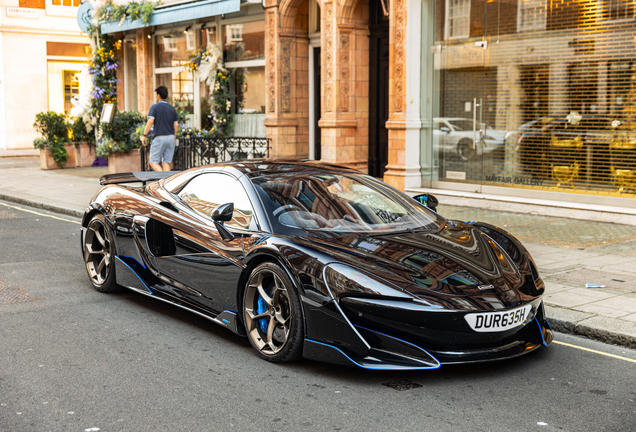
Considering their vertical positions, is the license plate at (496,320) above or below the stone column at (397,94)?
below

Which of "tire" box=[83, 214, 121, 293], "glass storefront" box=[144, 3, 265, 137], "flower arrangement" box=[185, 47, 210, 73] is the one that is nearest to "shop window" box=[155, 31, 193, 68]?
"glass storefront" box=[144, 3, 265, 137]

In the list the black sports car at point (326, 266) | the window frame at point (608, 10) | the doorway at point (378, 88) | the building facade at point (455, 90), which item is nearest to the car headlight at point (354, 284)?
the black sports car at point (326, 266)

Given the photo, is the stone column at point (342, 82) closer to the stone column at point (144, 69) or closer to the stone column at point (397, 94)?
the stone column at point (397, 94)

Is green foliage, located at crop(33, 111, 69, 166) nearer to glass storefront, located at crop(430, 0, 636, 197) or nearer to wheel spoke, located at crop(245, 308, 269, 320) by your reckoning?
glass storefront, located at crop(430, 0, 636, 197)

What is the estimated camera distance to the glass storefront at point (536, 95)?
37.4ft

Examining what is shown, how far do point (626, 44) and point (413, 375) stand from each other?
839 cm

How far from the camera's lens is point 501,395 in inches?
175

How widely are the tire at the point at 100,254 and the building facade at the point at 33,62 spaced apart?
2548 centimetres

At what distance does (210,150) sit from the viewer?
58.9 ft

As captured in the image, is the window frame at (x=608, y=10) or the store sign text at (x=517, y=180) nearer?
the window frame at (x=608, y=10)

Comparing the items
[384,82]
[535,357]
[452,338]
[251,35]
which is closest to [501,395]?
[452,338]

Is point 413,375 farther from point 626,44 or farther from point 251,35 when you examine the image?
point 251,35

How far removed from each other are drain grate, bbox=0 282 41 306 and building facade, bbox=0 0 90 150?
2542 centimetres

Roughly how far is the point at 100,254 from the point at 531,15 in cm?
858
